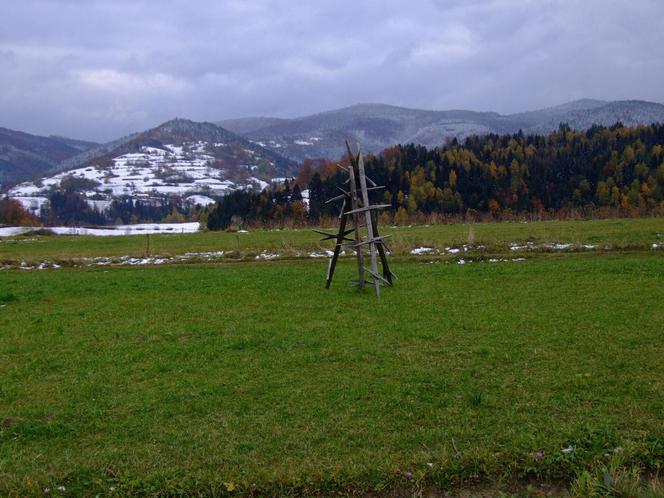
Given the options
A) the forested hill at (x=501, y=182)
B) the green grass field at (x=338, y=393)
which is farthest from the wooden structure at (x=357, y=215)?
the forested hill at (x=501, y=182)

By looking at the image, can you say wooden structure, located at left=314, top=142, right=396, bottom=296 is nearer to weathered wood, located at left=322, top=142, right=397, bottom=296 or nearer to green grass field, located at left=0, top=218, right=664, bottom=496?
weathered wood, located at left=322, top=142, right=397, bottom=296

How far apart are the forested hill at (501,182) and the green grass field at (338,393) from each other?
8265cm

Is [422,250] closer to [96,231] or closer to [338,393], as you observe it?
[338,393]

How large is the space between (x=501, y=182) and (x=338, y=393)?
104207mm

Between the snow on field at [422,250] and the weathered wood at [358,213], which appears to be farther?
the snow on field at [422,250]

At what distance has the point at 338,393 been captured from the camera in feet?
27.9

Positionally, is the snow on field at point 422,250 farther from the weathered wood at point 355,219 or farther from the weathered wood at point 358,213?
the weathered wood at point 355,219

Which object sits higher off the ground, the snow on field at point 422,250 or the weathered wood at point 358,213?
the weathered wood at point 358,213

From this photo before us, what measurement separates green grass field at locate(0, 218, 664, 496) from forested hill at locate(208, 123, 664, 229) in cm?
8265

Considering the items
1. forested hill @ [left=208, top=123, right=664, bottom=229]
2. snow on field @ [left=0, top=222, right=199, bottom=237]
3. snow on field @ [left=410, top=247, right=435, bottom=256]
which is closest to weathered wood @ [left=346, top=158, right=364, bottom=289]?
snow on field @ [left=410, top=247, right=435, bottom=256]

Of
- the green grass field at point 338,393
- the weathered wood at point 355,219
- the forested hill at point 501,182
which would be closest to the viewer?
the green grass field at point 338,393

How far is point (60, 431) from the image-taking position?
7.45 m

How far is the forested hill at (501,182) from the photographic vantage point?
100 m

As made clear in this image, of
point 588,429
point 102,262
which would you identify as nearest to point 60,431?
point 588,429
